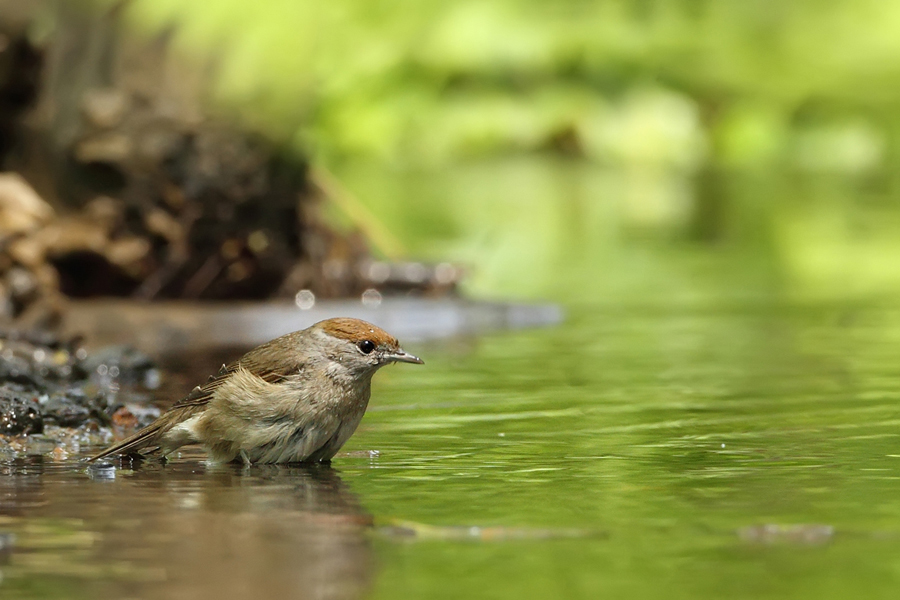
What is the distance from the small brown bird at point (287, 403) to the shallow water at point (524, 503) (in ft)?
0.37

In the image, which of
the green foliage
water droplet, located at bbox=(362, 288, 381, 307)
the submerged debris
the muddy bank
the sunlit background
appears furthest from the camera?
the green foliage

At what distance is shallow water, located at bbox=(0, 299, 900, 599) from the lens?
13.5 ft

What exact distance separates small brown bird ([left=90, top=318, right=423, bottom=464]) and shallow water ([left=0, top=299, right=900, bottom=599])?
11 centimetres

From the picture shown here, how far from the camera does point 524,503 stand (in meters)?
5.12

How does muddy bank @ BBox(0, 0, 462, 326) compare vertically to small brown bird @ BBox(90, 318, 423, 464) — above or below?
above

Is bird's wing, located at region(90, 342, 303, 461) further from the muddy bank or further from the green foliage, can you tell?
the green foliage

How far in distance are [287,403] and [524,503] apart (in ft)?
3.62

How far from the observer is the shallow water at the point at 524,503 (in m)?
4.12

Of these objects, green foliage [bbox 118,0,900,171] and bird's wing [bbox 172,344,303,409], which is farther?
green foliage [bbox 118,0,900,171]

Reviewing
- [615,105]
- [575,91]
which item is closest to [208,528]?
[615,105]

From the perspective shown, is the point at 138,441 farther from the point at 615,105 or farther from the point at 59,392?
the point at 615,105

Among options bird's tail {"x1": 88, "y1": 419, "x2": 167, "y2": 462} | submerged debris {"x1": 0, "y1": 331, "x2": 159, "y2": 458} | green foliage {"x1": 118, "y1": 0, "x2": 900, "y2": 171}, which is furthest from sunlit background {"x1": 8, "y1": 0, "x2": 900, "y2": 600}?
green foliage {"x1": 118, "y1": 0, "x2": 900, "y2": 171}

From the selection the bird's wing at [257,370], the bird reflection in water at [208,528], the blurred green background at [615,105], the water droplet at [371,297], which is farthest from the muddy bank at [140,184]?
the blurred green background at [615,105]

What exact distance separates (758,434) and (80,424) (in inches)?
96.6
